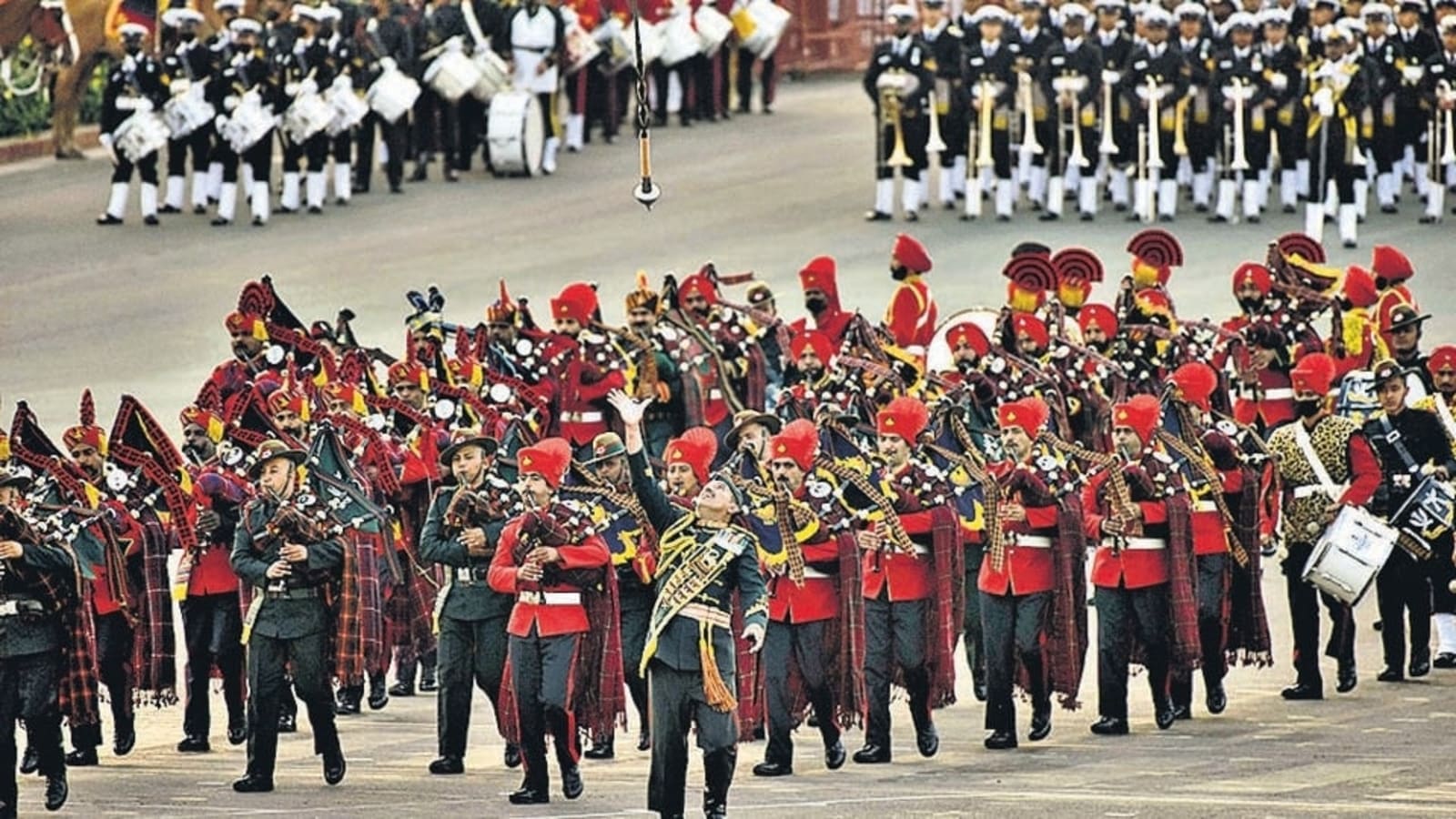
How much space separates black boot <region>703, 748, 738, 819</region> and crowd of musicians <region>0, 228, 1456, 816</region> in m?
0.02

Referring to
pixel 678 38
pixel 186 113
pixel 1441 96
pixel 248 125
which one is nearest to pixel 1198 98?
pixel 1441 96

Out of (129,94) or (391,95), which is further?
(391,95)

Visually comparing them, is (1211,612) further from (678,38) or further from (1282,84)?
(678,38)

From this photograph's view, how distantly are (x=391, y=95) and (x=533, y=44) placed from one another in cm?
191

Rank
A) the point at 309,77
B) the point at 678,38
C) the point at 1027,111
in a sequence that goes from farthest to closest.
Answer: the point at 678,38, the point at 1027,111, the point at 309,77

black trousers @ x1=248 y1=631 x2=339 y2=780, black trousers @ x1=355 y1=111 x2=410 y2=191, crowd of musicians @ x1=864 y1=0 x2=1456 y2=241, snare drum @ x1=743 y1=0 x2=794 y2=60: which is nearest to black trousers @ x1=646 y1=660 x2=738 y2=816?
black trousers @ x1=248 y1=631 x2=339 y2=780

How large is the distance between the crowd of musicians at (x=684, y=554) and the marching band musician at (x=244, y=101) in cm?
1098

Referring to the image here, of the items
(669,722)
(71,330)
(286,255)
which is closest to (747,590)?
(669,722)

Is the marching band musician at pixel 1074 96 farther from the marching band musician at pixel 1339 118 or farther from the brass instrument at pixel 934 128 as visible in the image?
the marching band musician at pixel 1339 118

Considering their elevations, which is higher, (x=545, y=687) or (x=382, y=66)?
(x=382, y=66)

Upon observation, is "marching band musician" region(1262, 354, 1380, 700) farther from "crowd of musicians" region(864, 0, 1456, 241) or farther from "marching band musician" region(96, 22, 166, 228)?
"marching band musician" region(96, 22, 166, 228)

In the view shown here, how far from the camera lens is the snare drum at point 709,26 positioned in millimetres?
36750

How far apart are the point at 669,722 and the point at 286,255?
15.8m

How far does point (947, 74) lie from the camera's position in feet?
102
